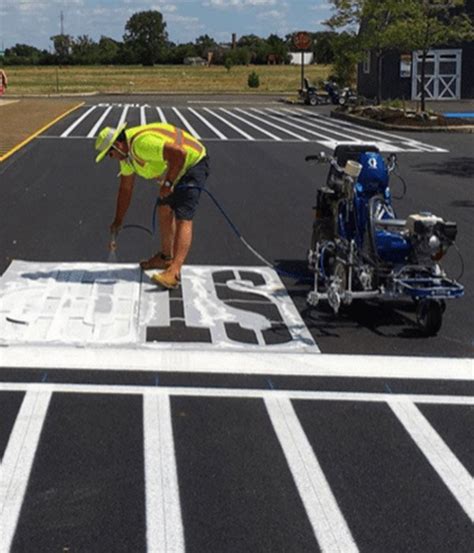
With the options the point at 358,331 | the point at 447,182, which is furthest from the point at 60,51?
the point at 358,331

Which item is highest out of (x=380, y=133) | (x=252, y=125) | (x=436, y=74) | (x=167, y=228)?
(x=436, y=74)

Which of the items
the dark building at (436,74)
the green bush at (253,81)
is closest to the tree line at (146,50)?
the green bush at (253,81)

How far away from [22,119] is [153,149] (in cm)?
2222

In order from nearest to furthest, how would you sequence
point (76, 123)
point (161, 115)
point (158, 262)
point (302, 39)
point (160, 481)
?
point (160, 481) < point (158, 262) < point (76, 123) < point (161, 115) < point (302, 39)

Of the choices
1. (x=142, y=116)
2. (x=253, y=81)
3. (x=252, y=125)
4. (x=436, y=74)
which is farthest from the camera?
(x=253, y=81)

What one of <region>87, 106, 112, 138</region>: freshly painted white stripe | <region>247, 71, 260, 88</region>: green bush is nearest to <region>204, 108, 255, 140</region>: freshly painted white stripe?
<region>87, 106, 112, 138</region>: freshly painted white stripe

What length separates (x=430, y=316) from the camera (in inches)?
269

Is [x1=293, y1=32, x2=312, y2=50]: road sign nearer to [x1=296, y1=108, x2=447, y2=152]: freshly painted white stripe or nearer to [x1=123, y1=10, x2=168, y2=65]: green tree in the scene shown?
[x1=296, y1=108, x2=447, y2=152]: freshly painted white stripe

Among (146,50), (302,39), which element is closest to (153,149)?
(302,39)

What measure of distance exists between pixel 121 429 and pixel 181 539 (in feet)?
4.12

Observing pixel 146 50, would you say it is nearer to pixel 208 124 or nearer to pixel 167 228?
pixel 208 124

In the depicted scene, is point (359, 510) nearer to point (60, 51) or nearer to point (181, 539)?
point (181, 539)

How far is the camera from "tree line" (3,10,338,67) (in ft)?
350

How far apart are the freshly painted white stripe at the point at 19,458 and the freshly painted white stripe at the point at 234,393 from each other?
0.14 metres
